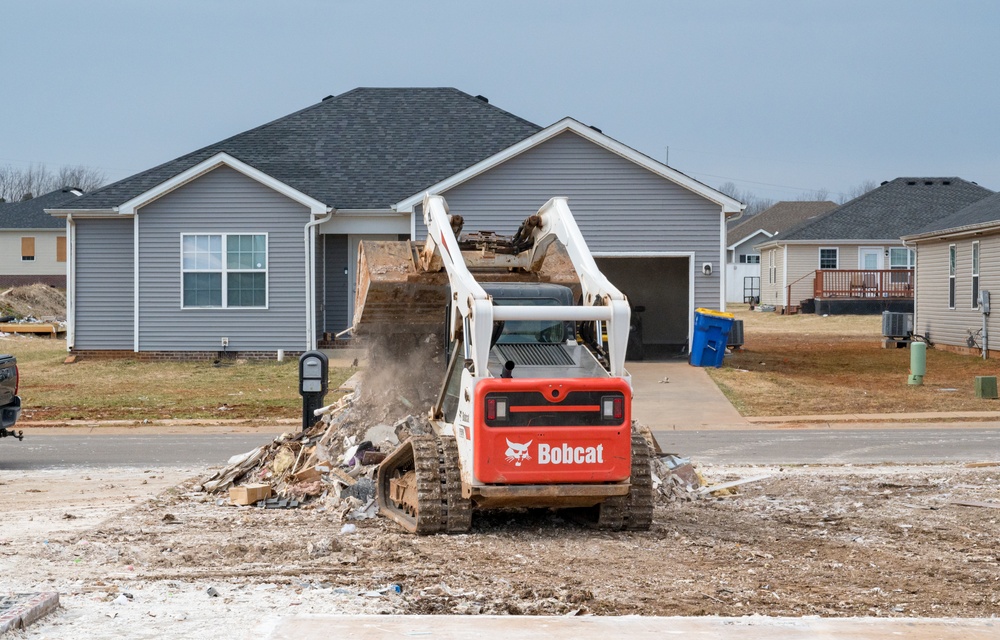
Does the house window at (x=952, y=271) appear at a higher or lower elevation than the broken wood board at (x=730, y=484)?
higher

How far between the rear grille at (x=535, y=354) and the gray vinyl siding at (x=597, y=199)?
1768 cm

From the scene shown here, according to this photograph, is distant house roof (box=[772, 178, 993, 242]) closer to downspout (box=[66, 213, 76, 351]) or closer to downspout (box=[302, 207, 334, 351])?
downspout (box=[302, 207, 334, 351])

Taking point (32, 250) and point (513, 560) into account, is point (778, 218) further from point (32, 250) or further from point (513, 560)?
point (513, 560)

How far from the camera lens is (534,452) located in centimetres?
914

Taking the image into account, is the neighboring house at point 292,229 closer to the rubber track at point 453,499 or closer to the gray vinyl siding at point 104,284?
the gray vinyl siding at point 104,284

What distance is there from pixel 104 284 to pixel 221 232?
3309 millimetres

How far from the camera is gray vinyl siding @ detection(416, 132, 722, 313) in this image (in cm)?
2767

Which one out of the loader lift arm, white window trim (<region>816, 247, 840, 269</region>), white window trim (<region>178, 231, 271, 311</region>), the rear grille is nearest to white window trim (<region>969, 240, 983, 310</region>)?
white window trim (<region>178, 231, 271, 311</region>)

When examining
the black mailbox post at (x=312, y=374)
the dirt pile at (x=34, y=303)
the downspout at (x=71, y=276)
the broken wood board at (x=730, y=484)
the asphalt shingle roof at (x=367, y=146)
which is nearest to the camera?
the broken wood board at (x=730, y=484)

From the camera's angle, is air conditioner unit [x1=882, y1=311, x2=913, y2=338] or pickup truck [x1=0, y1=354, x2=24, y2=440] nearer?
pickup truck [x1=0, y1=354, x2=24, y2=440]

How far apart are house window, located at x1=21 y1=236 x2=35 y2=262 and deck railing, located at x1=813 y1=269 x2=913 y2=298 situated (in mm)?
42159

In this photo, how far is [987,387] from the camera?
896 inches

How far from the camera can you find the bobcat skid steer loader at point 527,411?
29.9 feet

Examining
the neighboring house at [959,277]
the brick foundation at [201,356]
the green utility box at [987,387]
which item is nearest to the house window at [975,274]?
the neighboring house at [959,277]
